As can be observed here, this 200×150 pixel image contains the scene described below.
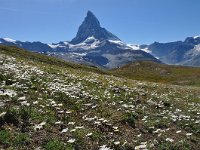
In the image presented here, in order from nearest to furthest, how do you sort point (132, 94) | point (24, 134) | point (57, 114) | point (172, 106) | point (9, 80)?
point (24, 134) → point (57, 114) → point (9, 80) → point (172, 106) → point (132, 94)

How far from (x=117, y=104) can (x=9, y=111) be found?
9811mm

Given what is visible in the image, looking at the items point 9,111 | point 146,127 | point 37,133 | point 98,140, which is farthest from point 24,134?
point 146,127

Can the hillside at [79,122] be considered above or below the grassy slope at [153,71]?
below

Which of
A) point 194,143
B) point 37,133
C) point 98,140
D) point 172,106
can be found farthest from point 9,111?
point 172,106

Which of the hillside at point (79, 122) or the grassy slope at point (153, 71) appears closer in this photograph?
the hillside at point (79, 122)

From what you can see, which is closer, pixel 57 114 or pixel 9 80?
pixel 57 114

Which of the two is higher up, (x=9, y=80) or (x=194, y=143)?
(x=9, y=80)

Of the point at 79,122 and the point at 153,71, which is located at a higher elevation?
the point at 153,71

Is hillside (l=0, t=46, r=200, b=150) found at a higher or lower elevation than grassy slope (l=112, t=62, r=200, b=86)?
lower

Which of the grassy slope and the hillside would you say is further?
the grassy slope

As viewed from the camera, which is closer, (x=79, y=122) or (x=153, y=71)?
(x=79, y=122)

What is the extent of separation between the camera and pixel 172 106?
102ft

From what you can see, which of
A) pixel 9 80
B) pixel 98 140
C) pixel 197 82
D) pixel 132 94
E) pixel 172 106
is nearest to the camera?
pixel 98 140

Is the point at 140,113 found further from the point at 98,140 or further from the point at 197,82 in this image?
the point at 197,82
